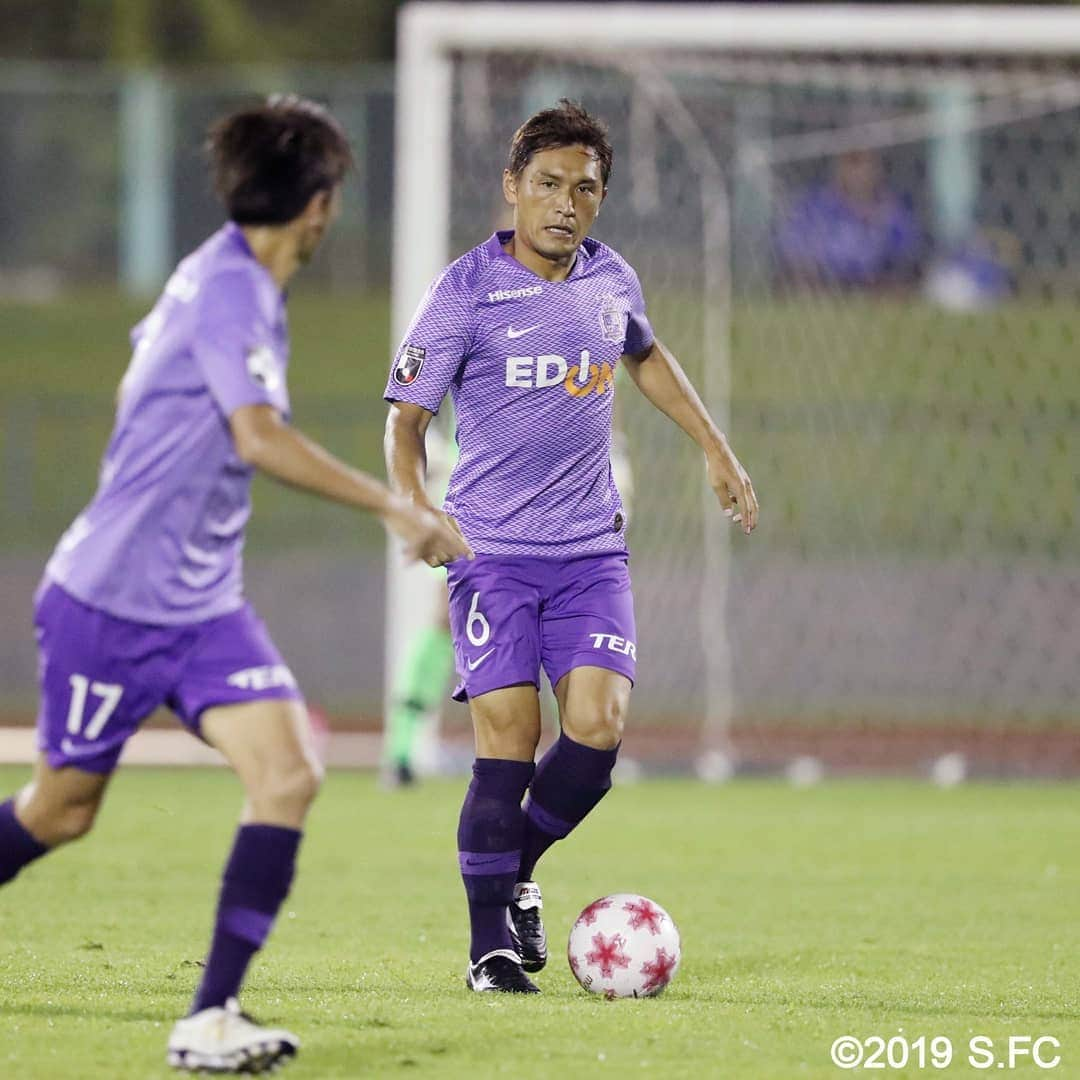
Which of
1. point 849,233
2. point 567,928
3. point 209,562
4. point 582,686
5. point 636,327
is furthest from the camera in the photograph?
point 849,233

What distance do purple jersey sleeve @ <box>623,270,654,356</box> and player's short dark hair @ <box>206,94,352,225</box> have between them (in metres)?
1.69

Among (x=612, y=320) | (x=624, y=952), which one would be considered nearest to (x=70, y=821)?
(x=624, y=952)

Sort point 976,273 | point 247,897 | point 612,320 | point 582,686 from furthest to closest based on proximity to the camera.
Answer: point 976,273, point 612,320, point 582,686, point 247,897

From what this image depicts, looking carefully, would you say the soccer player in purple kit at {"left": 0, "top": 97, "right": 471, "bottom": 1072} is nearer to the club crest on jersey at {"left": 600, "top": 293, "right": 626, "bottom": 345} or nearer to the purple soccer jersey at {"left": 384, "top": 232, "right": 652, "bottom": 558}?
the purple soccer jersey at {"left": 384, "top": 232, "right": 652, "bottom": 558}

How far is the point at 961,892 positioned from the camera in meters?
7.70

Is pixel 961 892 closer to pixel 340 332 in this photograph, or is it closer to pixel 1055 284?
pixel 1055 284

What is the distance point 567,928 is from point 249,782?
2490 millimetres

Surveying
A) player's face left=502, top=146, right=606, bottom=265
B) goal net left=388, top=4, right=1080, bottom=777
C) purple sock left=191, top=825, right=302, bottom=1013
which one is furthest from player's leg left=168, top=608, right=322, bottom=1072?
goal net left=388, top=4, right=1080, bottom=777

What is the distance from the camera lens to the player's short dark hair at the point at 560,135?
18.7 feet

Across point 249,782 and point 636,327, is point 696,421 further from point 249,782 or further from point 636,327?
point 249,782

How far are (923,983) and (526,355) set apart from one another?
198cm

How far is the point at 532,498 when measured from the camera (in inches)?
227

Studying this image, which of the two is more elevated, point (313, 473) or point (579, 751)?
point (313, 473)

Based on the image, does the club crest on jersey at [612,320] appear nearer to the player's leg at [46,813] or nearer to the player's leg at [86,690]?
the player's leg at [86,690]
